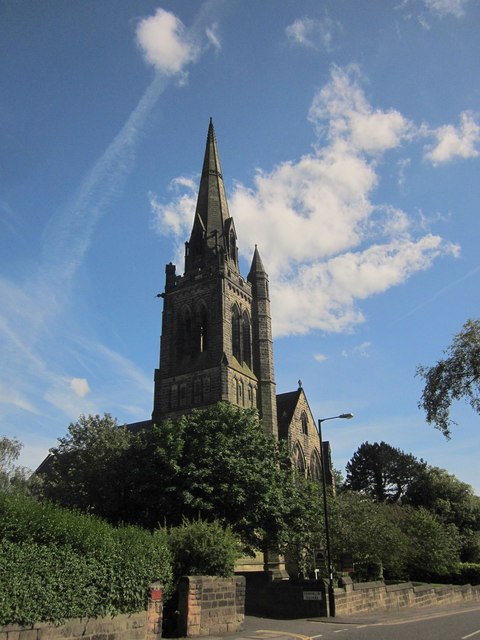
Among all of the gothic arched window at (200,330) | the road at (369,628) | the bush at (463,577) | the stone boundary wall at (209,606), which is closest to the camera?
the stone boundary wall at (209,606)

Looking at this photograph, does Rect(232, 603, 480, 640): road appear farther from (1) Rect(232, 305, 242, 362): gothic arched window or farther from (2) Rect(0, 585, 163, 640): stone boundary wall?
(1) Rect(232, 305, 242, 362): gothic arched window

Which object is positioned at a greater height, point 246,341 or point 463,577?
point 246,341

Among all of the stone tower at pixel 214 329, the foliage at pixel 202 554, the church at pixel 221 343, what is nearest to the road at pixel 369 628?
the foliage at pixel 202 554

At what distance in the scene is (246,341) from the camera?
4709cm

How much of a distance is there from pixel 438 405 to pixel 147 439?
1434 cm

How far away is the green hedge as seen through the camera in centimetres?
954

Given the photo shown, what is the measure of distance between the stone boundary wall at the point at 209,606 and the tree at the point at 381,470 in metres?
56.1

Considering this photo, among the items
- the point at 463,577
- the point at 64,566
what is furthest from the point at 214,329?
the point at 64,566

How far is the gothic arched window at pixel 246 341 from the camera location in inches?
1816

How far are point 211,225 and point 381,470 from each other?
41724 millimetres

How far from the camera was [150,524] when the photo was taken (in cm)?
2344

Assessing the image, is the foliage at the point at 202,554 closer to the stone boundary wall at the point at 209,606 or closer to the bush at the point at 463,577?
the stone boundary wall at the point at 209,606

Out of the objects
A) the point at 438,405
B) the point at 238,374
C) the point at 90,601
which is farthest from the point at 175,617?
the point at 238,374

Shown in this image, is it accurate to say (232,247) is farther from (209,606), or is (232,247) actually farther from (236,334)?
(209,606)
